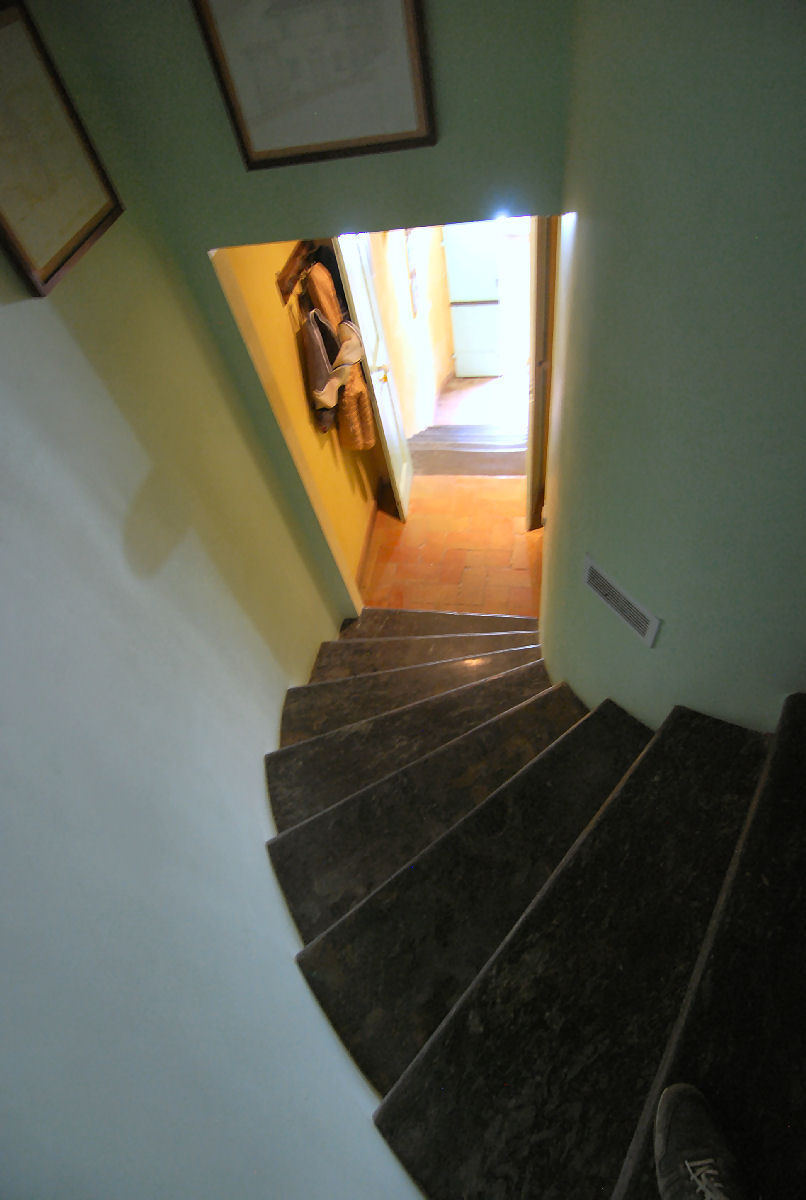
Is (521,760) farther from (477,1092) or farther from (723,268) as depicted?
(723,268)

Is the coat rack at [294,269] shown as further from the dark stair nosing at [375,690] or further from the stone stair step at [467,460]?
the stone stair step at [467,460]

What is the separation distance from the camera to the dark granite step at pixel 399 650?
Answer: 3.01 m

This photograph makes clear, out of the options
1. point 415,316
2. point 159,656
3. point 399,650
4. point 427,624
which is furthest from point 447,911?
point 415,316

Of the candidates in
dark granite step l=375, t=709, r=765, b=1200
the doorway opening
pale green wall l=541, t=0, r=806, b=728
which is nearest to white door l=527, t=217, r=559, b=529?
the doorway opening

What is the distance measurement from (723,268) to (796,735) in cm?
95

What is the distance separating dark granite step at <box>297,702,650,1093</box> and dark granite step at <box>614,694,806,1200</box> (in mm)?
534

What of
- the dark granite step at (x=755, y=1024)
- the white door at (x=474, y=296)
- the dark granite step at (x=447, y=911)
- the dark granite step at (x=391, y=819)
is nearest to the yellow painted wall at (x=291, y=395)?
the dark granite step at (x=391, y=819)

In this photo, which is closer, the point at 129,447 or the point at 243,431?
the point at 129,447

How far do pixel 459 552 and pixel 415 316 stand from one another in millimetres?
2311

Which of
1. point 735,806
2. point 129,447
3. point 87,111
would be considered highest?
point 87,111

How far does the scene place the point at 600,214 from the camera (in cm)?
118

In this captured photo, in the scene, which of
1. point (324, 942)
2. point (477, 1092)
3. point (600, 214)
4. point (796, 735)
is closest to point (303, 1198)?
point (477, 1092)

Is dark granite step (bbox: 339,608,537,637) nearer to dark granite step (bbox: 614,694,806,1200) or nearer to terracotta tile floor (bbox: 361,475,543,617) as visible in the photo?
terracotta tile floor (bbox: 361,475,543,617)

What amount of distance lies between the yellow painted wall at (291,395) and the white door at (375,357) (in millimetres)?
263
